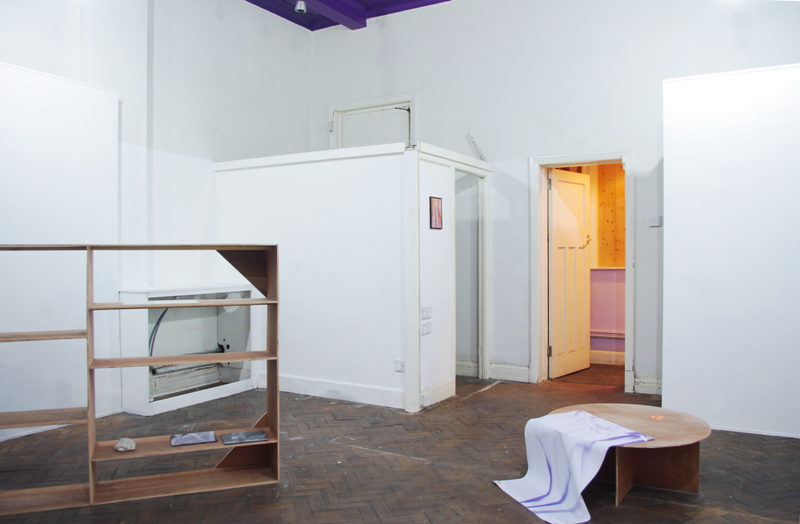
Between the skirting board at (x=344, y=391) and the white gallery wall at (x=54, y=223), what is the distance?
4.85 feet

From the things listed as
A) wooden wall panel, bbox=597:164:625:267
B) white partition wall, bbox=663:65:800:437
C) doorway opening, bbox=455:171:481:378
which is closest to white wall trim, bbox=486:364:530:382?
doorway opening, bbox=455:171:481:378

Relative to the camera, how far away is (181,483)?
3.18m

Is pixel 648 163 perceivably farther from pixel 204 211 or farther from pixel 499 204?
pixel 204 211

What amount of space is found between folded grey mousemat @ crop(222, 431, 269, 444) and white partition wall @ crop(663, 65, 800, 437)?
9.73 ft

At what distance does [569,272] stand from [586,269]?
1.44 ft

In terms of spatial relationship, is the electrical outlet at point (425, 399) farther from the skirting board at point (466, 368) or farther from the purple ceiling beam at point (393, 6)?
the purple ceiling beam at point (393, 6)

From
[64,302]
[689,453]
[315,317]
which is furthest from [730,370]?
[64,302]

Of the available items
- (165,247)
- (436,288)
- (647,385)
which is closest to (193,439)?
(165,247)

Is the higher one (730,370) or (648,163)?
(648,163)

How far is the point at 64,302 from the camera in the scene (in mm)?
4262

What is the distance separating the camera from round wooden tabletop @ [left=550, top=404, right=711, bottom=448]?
2916 mm

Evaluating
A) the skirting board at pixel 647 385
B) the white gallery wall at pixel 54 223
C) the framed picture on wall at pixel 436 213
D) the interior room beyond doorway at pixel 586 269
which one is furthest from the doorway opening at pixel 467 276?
the white gallery wall at pixel 54 223

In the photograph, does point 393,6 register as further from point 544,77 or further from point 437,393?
point 437,393

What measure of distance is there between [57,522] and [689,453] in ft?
10.5
